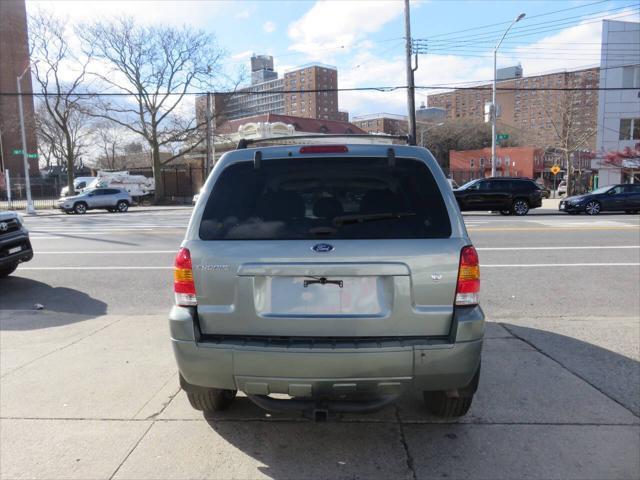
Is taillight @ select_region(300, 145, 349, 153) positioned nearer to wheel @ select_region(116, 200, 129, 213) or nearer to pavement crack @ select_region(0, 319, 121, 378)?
pavement crack @ select_region(0, 319, 121, 378)

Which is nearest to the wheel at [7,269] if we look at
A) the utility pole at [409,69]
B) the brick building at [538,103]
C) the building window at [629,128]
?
the utility pole at [409,69]

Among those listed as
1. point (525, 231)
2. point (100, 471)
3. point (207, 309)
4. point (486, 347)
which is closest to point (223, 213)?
point (207, 309)

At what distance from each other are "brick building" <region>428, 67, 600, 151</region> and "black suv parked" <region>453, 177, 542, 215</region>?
6.73m

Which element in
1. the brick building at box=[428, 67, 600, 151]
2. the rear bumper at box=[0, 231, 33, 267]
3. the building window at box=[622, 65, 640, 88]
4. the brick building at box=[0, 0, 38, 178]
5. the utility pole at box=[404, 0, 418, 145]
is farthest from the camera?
the brick building at box=[0, 0, 38, 178]

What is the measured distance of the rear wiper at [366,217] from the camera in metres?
2.92

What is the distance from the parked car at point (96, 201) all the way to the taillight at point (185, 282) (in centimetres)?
3037

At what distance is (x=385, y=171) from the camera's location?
3100 millimetres

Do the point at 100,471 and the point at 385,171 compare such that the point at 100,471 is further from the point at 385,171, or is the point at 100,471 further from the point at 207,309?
the point at 385,171

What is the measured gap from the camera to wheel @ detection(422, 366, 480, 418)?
10.7 ft

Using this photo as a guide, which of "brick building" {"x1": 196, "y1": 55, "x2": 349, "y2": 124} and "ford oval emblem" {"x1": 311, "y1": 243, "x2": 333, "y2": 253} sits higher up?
"brick building" {"x1": 196, "y1": 55, "x2": 349, "y2": 124}

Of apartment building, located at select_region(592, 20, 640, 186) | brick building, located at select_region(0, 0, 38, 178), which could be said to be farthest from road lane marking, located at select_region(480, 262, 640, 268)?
brick building, located at select_region(0, 0, 38, 178)

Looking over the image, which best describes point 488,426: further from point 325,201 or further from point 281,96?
point 281,96

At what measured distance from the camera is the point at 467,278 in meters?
2.89

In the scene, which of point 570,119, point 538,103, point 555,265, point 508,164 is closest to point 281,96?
point 570,119
